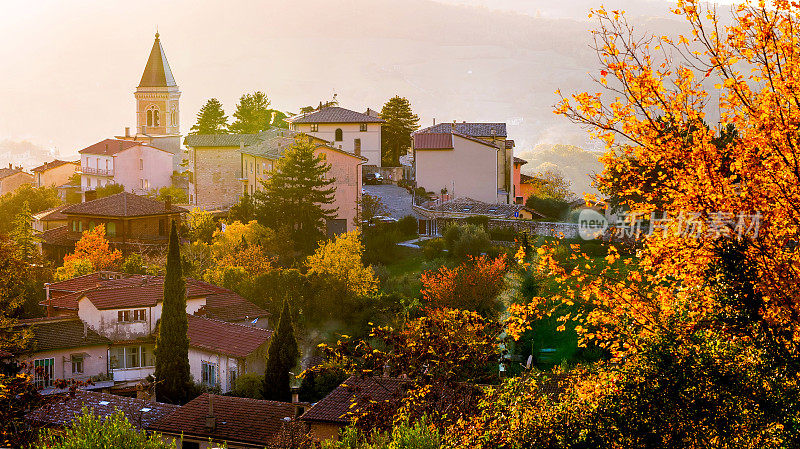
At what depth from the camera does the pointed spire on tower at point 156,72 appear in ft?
288

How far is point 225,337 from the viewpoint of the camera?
28.0 metres

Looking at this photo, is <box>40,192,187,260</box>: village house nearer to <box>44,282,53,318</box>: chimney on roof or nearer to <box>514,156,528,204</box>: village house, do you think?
<box>44,282,53,318</box>: chimney on roof

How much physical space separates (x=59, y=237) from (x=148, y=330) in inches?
804

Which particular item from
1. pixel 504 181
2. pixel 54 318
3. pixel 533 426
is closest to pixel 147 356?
pixel 54 318

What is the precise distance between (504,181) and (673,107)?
147ft

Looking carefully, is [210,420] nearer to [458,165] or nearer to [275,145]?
[458,165]

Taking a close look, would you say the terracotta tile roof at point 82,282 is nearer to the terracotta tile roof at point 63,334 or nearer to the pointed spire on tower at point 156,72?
the terracotta tile roof at point 63,334

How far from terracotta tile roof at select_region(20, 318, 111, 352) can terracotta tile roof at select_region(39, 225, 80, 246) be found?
1810 centimetres

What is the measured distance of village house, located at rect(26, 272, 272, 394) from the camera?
2698cm

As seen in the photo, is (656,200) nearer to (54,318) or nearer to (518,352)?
(518,352)

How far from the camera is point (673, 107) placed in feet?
28.9

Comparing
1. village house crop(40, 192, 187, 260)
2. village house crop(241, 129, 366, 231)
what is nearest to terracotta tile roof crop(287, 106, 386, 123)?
village house crop(241, 129, 366, 231)

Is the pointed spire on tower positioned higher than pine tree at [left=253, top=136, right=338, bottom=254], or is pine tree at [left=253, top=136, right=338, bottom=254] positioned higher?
the pointed spire on tower

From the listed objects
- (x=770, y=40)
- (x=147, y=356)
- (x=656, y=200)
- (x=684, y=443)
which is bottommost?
(x=147, y=356)
